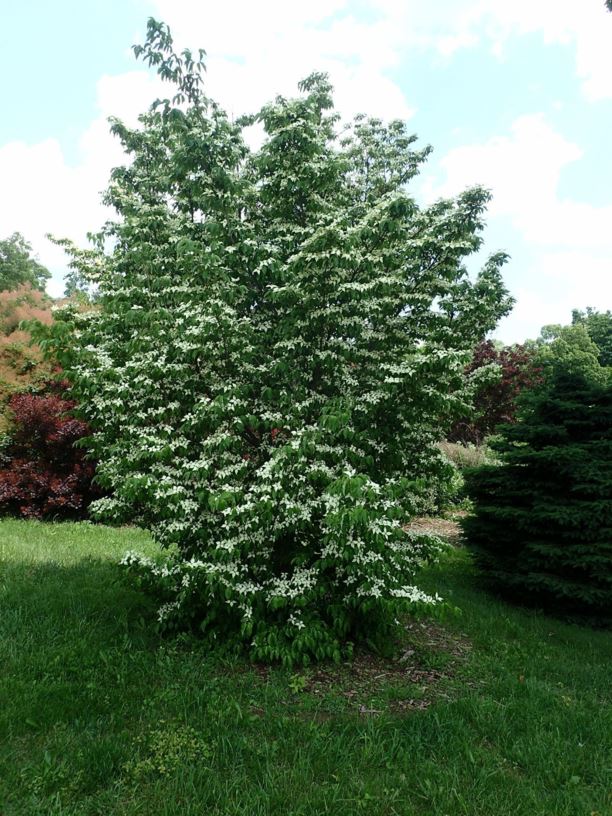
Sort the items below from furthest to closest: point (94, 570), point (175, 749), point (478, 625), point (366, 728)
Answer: point (94, 570) → point (478, 625) → point (366, 728) → point (175, 749)

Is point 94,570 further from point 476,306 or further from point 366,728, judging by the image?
point 476,306

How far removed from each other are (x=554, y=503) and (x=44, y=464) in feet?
29.3

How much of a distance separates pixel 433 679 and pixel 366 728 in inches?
48.2

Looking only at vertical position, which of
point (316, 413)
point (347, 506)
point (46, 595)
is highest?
point (316, 413)

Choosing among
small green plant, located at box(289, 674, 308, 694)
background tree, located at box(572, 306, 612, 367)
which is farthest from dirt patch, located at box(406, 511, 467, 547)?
background tree, located at box(572, 306, 612, 367)

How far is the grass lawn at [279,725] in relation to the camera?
9.96ft

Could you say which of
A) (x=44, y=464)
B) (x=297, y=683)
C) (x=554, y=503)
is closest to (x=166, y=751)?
(x=297, y=683)

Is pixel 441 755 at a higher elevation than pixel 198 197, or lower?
lower

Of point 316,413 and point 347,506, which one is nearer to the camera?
point 347,506

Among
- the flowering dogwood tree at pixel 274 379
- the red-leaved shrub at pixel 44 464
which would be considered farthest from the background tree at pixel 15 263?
the flowering dogwood tree at pixel 274 379

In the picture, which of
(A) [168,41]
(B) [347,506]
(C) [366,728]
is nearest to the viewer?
(C) [366,728]

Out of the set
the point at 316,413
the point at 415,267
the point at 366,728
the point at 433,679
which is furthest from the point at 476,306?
the point at 366,728

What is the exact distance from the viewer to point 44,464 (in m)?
10.7

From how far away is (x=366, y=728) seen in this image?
148 inches
